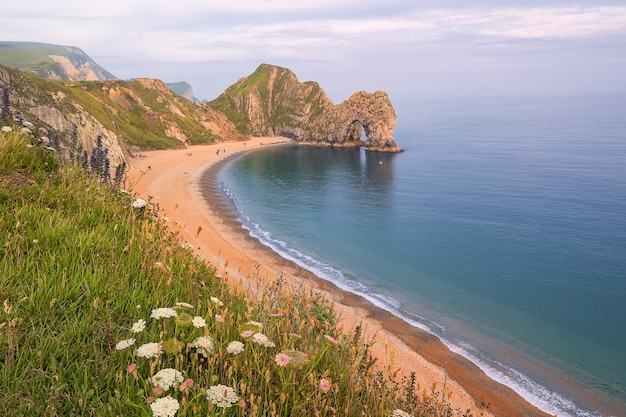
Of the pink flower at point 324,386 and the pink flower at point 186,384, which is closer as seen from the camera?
the pink flower at point 186,384

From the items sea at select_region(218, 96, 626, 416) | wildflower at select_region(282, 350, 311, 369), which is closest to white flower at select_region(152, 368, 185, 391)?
wildflower at select_region(282, 350, 311, 369)

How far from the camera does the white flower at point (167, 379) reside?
10.3 ft

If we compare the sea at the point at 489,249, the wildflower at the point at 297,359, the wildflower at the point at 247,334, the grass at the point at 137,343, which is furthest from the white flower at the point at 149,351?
the sea at the point at 489,249

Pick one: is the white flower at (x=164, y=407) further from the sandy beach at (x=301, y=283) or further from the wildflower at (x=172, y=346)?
the sandy beach at (x=301, y=283)

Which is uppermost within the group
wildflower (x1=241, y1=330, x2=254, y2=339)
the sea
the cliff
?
the cliff

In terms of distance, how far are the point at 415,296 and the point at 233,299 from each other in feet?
101

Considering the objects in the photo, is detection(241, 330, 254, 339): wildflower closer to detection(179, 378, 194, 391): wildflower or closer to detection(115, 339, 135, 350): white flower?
detection(179, 378, 194, 391): wildflower

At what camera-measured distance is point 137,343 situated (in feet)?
12.9

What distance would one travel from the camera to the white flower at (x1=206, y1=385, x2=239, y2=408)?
10.1ft

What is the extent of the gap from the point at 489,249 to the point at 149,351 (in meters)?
47.2

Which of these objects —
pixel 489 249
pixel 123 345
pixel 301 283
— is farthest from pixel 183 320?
pixel 489 249

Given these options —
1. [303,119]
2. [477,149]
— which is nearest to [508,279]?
[477,149]

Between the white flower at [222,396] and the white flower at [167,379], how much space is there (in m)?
0.30

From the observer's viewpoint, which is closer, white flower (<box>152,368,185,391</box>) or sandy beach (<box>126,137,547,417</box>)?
white flower (<box>152,368,185,391</box>)
